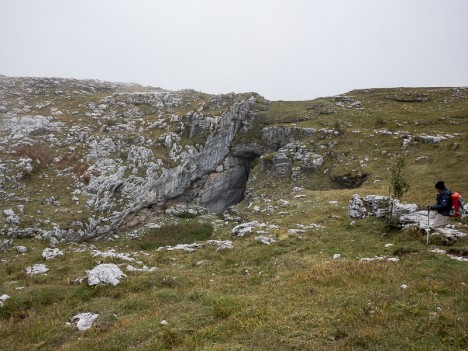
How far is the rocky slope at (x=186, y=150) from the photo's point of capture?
35531 mm

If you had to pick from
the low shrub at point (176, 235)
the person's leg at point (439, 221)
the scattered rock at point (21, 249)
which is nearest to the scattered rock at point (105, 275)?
the low shrub at point (176, 235)

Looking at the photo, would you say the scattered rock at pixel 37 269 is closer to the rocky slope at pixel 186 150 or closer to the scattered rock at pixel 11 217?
the rocky slope at pixel 186 150

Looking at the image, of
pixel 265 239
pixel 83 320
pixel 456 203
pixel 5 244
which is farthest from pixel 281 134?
pixel 83 320

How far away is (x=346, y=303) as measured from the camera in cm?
1164

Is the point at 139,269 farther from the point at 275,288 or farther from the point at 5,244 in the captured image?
the point at 5,244

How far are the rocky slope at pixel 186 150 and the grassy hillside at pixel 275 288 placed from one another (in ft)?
9.02

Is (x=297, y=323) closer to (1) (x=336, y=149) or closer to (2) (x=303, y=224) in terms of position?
(2) (x=303, y=224)

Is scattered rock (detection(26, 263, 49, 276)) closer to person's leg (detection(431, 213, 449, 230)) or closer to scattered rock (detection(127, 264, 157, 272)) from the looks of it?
scattered rock (detection(127, 264, 157, 272))

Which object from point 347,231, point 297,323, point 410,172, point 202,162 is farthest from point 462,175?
point 202,162

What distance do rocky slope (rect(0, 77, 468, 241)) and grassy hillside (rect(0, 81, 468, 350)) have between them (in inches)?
108

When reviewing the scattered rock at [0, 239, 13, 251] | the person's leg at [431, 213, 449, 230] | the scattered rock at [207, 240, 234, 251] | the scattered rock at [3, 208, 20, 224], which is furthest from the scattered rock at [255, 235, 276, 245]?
the scattered rock at [3, 208, 20, 224]

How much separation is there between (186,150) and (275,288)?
33905 millimetres

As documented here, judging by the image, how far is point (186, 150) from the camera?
4603 cm

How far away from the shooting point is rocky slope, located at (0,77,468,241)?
1399 inches
